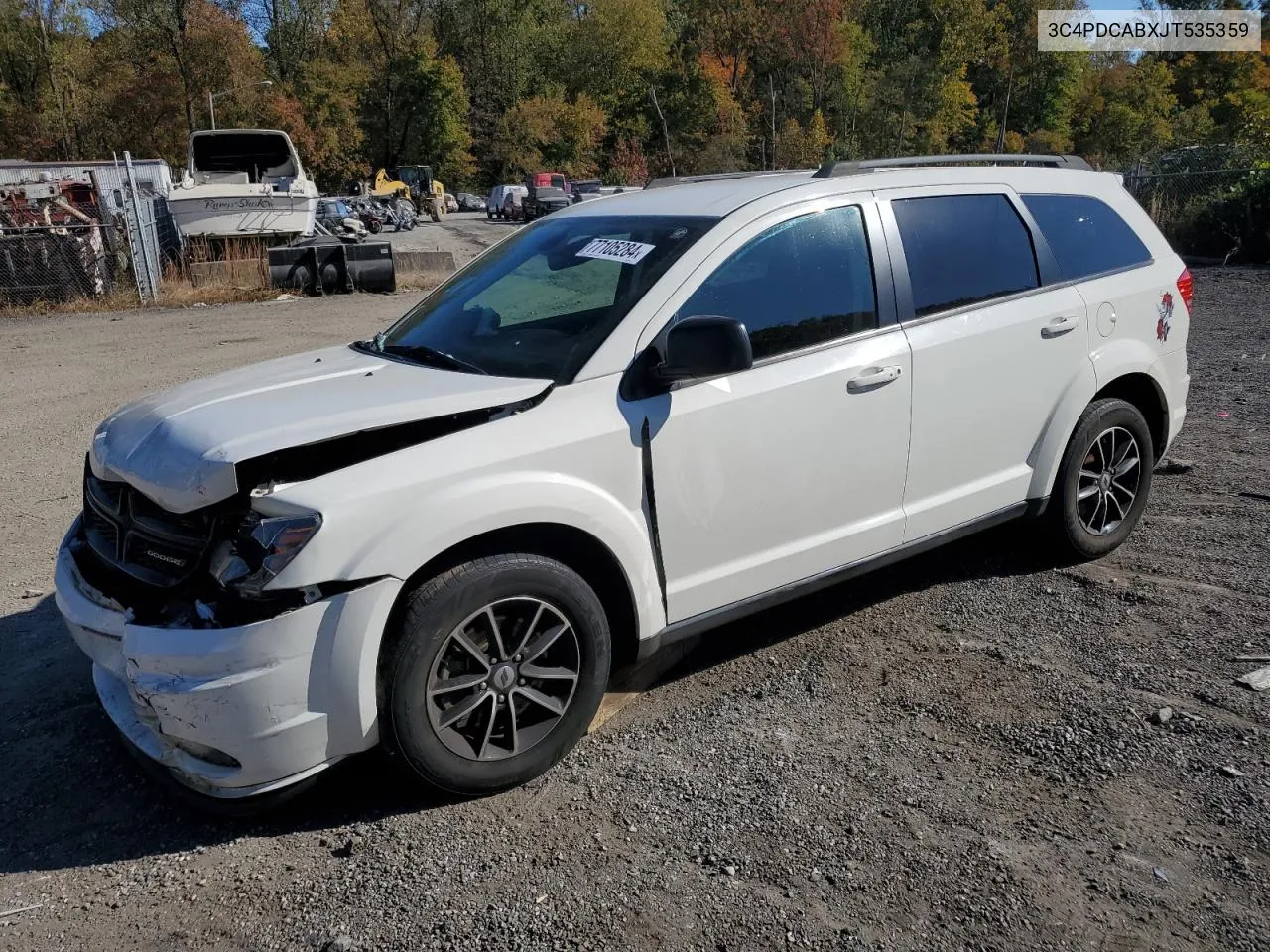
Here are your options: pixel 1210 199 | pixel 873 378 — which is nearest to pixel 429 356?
pixel 873 378

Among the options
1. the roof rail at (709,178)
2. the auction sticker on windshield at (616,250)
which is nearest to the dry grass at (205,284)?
the roof rail at (709,178)

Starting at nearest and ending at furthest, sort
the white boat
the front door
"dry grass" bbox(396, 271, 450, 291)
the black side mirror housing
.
A: the black side mirror housing < the front door < "dry grass" bbox(396, 271, 450, 291) < the white boat

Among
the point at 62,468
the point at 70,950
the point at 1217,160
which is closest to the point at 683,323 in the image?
the point at 70,950

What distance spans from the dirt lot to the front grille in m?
0.78

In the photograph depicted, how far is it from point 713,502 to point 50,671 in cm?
288

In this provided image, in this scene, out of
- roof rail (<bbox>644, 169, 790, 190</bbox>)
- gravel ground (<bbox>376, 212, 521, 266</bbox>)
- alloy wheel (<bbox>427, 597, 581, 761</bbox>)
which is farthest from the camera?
gravel ground (<bbox>376, 212, 521, 266</bbox>)

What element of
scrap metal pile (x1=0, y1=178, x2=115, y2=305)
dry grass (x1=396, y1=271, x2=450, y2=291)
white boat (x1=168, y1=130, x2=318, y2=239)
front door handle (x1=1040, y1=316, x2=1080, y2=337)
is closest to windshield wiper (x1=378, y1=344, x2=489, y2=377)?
front door handle (x1=1040, y1=316, x2=1080, y2=337)

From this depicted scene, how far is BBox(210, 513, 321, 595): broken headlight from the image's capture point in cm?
279

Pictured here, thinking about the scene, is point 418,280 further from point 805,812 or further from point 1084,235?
point 805,812

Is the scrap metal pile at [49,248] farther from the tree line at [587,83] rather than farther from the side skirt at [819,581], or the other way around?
the tree line at [587,83]

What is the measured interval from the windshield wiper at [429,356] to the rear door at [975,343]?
173cm

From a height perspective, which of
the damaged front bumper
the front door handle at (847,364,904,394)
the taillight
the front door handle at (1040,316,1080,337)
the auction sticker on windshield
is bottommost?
the damaged front bumper

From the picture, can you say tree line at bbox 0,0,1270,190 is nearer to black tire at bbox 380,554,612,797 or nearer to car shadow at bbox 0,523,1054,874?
car shadow at bbox 0,523,1054,874

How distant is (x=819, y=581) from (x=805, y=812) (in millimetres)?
1051
